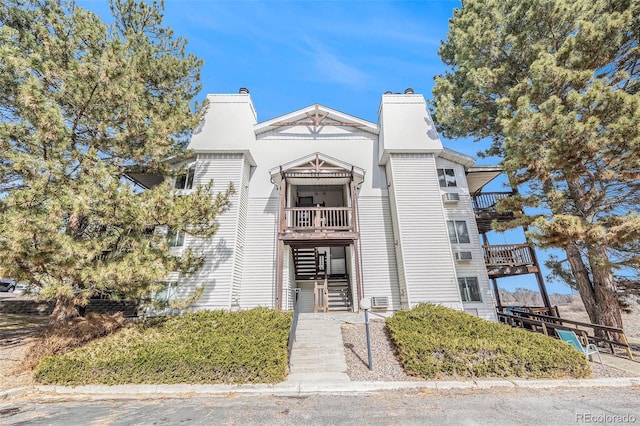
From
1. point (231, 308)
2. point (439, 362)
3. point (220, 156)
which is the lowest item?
point (439, 362)

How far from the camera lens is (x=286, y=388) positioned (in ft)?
19.8

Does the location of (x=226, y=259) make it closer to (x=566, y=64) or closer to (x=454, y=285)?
(x=454, y=285)

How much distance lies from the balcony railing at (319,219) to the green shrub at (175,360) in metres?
5.09

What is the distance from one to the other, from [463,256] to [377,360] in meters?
7.55

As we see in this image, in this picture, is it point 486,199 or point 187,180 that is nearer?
point 187,180

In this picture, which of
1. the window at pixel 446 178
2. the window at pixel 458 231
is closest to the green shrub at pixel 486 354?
the window at pixel 458 231

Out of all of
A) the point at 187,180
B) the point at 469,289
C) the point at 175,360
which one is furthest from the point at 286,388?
the point at 187,180

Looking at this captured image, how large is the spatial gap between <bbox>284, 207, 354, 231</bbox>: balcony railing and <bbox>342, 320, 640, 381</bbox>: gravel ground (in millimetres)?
4229

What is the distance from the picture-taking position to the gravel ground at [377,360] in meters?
6.56

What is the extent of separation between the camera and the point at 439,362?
657cm

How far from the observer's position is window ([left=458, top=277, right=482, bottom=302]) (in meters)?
12.0

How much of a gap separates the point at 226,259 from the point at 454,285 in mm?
9844

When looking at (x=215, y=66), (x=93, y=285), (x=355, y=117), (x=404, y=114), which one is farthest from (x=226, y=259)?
(x=404, y=114)

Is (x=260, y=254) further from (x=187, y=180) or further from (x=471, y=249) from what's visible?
(x=471, y=249)
